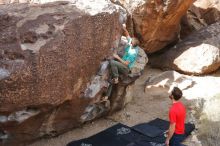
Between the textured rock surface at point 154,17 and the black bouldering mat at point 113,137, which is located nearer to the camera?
the black bouldering mat at point 113,137

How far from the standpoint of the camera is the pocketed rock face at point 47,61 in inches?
280

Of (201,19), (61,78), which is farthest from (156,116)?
(201,19)

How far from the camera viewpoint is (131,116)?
9.54 meters

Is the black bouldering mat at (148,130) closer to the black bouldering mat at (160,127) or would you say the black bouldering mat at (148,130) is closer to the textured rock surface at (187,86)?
the black bouldering mat at (160,127)

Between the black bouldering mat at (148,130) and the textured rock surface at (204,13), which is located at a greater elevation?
the textured rock surface at (204,13)

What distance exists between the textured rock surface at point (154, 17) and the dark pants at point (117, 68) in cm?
301

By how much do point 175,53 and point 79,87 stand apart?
5.09m

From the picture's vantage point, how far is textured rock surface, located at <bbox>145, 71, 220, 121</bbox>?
10.3 metres

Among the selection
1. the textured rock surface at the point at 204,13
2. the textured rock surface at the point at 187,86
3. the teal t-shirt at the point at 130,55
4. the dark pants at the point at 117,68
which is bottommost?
the textured rock surface at the point at 187,86

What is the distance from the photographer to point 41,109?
7672 millimetres

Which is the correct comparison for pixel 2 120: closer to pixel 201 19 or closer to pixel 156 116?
pixel 156 116

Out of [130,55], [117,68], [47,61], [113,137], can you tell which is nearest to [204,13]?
[130,55]

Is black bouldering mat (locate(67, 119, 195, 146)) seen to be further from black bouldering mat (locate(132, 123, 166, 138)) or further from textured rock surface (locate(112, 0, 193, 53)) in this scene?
textured rock surface (locate(112, 0, 193, 53))

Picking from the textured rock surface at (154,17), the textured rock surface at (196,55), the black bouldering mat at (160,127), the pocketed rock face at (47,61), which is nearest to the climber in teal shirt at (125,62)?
the pocketed rock face at (47,61)
